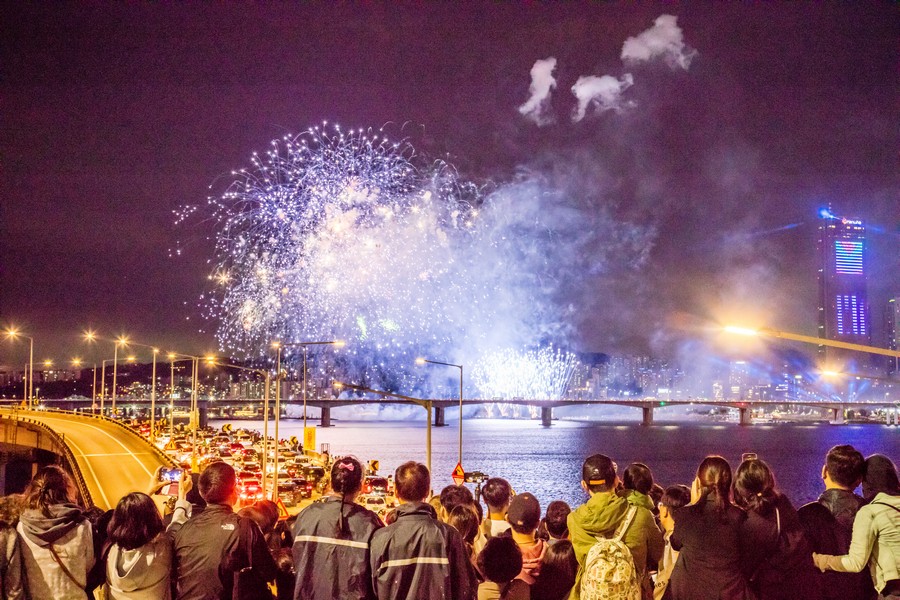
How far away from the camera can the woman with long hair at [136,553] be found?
5.82 metres

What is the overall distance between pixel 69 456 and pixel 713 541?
158 ft

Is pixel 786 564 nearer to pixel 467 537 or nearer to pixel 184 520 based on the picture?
pixel 467 537

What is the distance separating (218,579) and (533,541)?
2402 millimetres

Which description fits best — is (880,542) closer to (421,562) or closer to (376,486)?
(421,562)

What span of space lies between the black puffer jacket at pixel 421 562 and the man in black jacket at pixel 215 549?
111 centimetres

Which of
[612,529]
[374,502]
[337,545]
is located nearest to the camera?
[337,545]

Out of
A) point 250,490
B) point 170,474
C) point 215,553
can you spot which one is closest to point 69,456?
point 250,490

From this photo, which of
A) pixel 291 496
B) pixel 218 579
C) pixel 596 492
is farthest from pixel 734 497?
pixel 291 496

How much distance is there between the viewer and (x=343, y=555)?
18.2 ft

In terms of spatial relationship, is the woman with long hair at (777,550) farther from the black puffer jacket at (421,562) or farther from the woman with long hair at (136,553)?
the woman with long hair at (136,553)

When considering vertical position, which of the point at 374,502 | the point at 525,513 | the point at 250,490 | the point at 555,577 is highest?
the point at 525,513

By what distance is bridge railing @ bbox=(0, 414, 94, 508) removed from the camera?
32662mm

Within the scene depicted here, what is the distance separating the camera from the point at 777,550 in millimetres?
6133

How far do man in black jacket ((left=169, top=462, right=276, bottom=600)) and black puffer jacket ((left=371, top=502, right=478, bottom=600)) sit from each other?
1.11 metres
